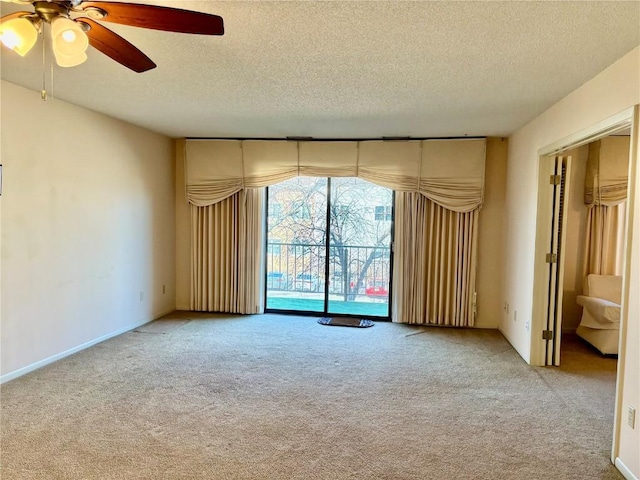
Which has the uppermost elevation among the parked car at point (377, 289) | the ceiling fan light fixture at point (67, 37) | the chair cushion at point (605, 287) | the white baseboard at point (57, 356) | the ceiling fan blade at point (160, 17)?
the ceiling fan blade at point (160, 17)

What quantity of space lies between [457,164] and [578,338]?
97.6 inches

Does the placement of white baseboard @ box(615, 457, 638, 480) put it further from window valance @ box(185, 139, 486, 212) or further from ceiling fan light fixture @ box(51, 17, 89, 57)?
ceiling fan light fixture @ box(51, 17, 89, 57)

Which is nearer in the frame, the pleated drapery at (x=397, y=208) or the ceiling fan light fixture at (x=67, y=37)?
the ceiling fan light fixture at (x=67, y=37)

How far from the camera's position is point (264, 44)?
2305 millimetres

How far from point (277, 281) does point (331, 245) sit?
3.09 feet

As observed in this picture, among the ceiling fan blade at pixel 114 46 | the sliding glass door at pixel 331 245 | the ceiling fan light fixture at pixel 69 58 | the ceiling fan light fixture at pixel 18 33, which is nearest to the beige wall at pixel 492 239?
the sliding glass door at pixel 331 245

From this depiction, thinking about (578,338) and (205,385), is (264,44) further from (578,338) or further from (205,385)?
(578,338)

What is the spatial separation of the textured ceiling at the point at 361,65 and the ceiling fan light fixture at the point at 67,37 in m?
0.54

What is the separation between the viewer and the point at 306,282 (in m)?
5.50

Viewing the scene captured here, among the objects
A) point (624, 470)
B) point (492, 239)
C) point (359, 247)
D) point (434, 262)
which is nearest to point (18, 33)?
point (624, 470)

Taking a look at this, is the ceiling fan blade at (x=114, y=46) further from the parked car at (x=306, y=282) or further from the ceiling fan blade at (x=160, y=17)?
the parked car at (x=306, y=282)

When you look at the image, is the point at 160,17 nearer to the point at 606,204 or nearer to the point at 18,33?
the point at 18,33

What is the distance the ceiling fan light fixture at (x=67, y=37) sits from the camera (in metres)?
1.56

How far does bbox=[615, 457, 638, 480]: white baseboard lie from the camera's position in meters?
2.09
